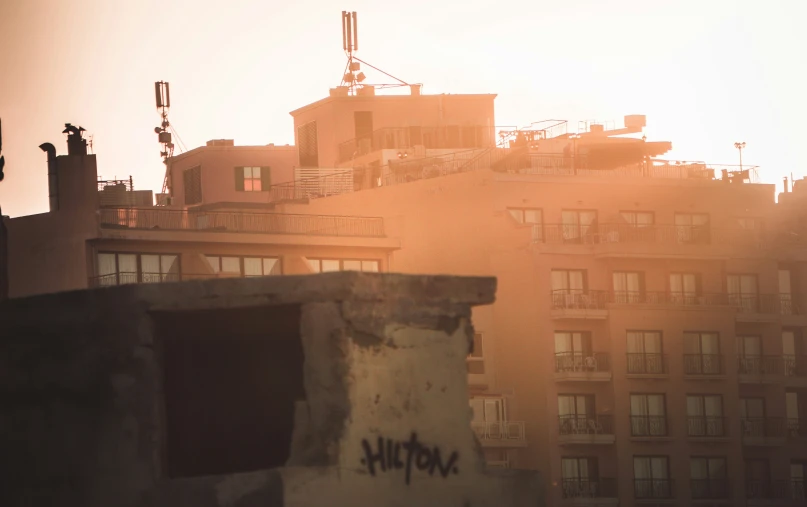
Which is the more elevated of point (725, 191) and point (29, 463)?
point (725, 191)

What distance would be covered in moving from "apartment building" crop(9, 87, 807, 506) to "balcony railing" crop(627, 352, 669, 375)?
3.1 inches

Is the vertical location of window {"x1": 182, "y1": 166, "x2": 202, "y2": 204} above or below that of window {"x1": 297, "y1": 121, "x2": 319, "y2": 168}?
below

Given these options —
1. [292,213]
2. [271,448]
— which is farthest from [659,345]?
[271,448]

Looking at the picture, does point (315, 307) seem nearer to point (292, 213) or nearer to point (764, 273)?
point (292, 213)

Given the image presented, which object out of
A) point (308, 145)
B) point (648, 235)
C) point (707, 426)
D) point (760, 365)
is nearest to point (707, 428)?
point (707, 426)

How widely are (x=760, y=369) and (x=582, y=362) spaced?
8.47 metres

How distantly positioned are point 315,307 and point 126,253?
38372 mm

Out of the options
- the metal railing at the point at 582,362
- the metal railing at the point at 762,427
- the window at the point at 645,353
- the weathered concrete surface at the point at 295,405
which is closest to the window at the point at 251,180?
the metal railing at the point at 582,362

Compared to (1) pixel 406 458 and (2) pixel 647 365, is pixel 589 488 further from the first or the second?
(1) pixel 406 458

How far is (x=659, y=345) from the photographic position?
210 feet

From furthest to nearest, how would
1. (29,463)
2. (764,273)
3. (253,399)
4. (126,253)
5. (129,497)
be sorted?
(764,273), (126,253), (253,399), (29,463), (129,497)

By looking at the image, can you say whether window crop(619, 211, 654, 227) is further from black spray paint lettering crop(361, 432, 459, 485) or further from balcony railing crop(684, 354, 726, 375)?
black spray paint lettering crop(361, 432, 459, 485)

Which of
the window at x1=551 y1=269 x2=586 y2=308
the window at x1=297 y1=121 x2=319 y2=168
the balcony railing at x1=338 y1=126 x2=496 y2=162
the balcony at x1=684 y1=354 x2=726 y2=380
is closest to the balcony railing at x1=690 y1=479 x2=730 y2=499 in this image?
the balcony at x1=684 y1=354 x2=726 y2=380

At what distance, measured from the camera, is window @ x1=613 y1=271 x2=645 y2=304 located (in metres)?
64.4
